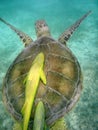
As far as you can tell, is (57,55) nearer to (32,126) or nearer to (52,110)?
(52,110)

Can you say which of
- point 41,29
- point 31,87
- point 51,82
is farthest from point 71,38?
point 31,87

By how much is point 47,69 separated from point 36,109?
1.78ft

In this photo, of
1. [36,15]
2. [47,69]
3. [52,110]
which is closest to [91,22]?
[36,15]

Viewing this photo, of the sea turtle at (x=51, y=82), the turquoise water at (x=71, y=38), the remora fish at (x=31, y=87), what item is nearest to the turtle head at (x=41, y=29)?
the turquoise water at (x=71, y=38)

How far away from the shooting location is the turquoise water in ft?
8.63

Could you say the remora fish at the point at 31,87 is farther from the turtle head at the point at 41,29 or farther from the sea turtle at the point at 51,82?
the turtle head at the point at 41,29

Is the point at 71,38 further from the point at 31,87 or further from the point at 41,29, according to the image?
the point at 31,87

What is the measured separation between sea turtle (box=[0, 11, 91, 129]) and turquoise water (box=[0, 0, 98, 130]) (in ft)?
1.23

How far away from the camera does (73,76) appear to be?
2523mm

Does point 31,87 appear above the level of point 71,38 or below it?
below

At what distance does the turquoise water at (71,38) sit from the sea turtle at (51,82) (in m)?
0.38

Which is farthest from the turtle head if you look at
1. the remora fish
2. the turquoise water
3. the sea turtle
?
the remora fish

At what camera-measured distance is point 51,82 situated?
7.41 ft

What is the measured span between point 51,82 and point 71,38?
2.20m
